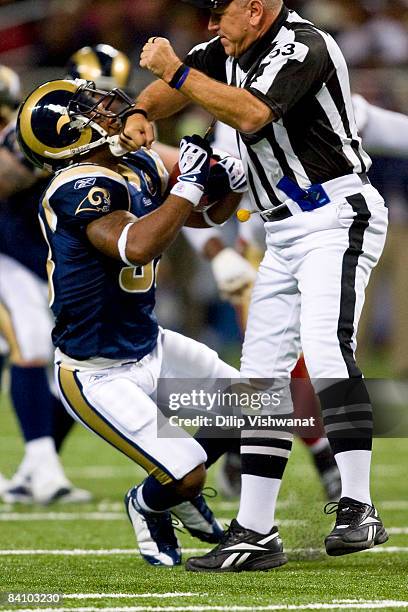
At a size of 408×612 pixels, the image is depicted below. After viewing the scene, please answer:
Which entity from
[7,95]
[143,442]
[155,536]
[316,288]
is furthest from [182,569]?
[7,95]

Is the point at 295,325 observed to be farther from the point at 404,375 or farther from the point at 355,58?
the point at 355,58

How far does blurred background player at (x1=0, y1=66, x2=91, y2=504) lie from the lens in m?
5.82

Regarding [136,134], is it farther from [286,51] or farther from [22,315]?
[22,315]

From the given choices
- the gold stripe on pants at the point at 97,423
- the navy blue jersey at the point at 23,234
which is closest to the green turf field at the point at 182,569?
the gold stripe on pants at the point at 97,423

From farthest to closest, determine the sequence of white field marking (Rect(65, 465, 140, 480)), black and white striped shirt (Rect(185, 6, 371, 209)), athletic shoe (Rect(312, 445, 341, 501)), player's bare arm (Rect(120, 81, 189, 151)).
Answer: white field marking (Rect(65, 465, 140, 480)), athletic shoe (Rect(312, 445, 341, 501)), player's bare arm (Rect(120, 81, 189, 151)), black and white striped shirt (Rect(185, 6, 371, 209))

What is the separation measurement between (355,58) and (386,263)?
1.85 metres

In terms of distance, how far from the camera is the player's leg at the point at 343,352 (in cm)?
367

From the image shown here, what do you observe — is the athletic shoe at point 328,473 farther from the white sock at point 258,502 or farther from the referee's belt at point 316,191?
the referee's belt at point 316,191

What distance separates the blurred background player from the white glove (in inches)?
69.4

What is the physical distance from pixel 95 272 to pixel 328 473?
194 cm

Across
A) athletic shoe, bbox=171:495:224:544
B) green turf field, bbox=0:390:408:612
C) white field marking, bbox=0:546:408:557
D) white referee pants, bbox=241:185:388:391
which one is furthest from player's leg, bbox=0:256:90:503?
white referee pants, bbox=241:185:388:391

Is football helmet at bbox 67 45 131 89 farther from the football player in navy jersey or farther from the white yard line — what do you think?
the white yard line

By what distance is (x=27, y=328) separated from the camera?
600cm

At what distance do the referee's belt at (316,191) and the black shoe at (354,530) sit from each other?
911mm
